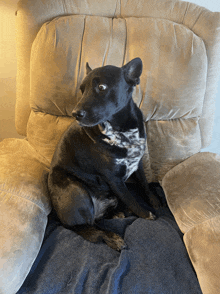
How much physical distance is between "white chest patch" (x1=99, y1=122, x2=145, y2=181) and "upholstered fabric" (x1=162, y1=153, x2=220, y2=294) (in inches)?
13.6

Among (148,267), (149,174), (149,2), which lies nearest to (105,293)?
(148,267)

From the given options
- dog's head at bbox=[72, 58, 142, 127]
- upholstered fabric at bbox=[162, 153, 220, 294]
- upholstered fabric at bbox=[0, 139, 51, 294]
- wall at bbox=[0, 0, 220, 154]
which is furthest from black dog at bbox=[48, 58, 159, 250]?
wall at bbox=[0, 0, 220, 154]

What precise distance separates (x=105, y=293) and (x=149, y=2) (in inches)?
67.5

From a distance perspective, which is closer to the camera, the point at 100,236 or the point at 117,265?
the point at 117,265

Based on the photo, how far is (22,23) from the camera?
1355 millimetres

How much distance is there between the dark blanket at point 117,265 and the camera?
0.97 meters

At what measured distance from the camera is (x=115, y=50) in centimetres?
138

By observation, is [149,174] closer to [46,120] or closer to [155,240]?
[155,240]

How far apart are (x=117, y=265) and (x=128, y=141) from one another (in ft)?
2.17

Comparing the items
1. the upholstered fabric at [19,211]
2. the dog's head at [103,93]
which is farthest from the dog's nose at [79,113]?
the upholstered fabric at [19,211]

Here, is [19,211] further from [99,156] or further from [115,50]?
[115,50]

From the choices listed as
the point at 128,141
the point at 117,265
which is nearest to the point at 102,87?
the point at 128,141

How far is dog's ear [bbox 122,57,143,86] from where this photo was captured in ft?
3.64

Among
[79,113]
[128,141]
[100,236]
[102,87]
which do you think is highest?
[102,87]
